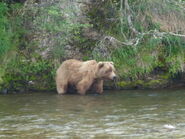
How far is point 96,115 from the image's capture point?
11.9 metres

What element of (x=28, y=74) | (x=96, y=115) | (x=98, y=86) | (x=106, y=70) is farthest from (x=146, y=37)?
(x=96, y=115)

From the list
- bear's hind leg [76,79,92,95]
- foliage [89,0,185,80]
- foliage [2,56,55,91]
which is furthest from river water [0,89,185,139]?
foliage [89,0,185,80]

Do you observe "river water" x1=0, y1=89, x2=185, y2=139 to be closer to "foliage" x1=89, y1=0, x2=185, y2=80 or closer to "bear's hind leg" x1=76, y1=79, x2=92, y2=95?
"bear's hind leg" x1=76, y1=79, x2=92, y2=95

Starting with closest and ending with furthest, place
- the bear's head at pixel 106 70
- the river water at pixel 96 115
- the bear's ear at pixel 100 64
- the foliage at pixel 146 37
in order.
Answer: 1. the river water at pixel 96 115
2. the bear's head at pixel 106 70
3. the bear's ear at pixel 100 64
4. the foliage at pixel 146 37

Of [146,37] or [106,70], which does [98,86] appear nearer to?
[106,70]

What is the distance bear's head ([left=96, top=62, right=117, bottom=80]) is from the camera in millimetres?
14363

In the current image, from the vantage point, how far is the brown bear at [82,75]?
14.6m

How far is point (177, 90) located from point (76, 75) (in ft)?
8.51

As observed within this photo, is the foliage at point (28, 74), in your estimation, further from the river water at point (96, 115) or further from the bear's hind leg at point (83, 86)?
the bear's hind leg at point (83, 86)

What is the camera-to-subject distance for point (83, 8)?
16.1 meters

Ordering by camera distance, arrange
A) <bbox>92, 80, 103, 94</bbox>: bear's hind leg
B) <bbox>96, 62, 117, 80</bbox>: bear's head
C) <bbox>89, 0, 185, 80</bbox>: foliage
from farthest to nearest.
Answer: <bbox>89, 0, 185, 80</bbox>: foliage
<bbox>92, 80, 103, 94</bbox>: bear's hind leg
<bbox>96, 62, 117, 80</bbox>: bear's head

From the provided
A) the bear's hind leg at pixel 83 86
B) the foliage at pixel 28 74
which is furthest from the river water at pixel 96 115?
the foliage at pixel 28 74

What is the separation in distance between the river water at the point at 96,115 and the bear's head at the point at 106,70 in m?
0.43

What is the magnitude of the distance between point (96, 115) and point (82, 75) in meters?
3.14
